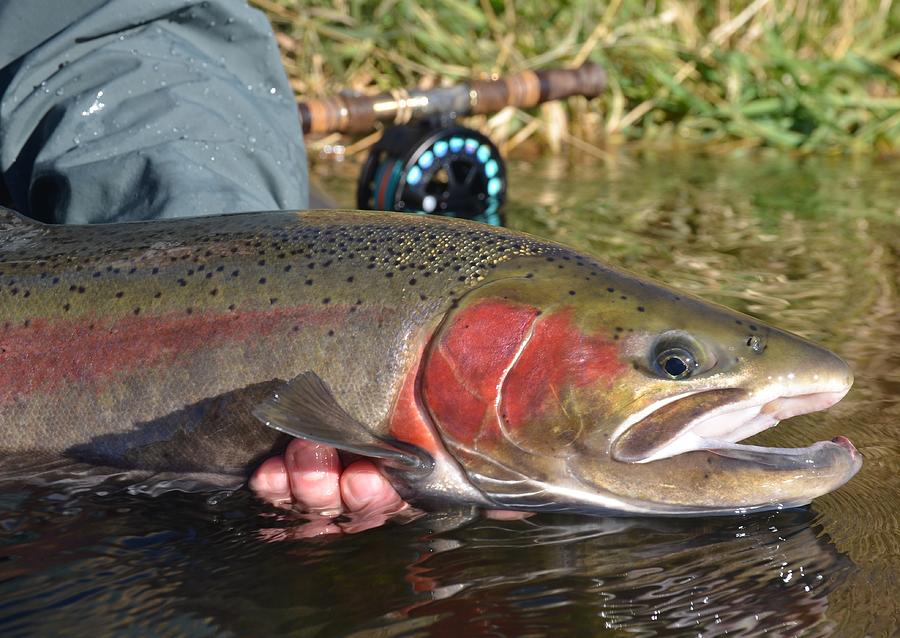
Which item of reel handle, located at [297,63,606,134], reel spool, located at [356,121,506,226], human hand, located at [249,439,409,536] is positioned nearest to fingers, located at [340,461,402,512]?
human hand, located at [249,439,409,536]

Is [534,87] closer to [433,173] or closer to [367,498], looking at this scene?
[433,173]

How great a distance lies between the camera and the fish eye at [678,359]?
2.07m

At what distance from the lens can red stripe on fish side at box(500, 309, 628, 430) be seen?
6.83 feet

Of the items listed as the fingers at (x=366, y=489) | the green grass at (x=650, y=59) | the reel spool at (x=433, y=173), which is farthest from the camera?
the green grass at (x=650, y=59)

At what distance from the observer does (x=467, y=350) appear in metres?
2.12

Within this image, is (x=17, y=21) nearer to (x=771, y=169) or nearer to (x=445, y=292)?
(x=445, y=292)

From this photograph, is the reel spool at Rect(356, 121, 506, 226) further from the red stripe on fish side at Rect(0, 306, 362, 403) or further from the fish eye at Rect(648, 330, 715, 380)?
the fish eye at Rect(648, 330, 715, 380)

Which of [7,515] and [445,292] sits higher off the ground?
[445,292]

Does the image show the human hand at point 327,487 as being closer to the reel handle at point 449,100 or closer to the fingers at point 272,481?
the fingers at point 272,481

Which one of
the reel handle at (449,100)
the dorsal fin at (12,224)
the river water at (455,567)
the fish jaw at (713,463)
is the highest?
the reel handle at (449,100)

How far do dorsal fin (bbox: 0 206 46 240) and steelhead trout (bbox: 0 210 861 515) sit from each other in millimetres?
35

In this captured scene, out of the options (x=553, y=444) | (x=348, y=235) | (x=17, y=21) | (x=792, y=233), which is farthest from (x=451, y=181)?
(x=553, y=444)

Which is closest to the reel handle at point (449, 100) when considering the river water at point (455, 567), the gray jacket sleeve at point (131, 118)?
the gray jacket sleeve at point (131, 118)

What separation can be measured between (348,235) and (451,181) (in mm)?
2681
